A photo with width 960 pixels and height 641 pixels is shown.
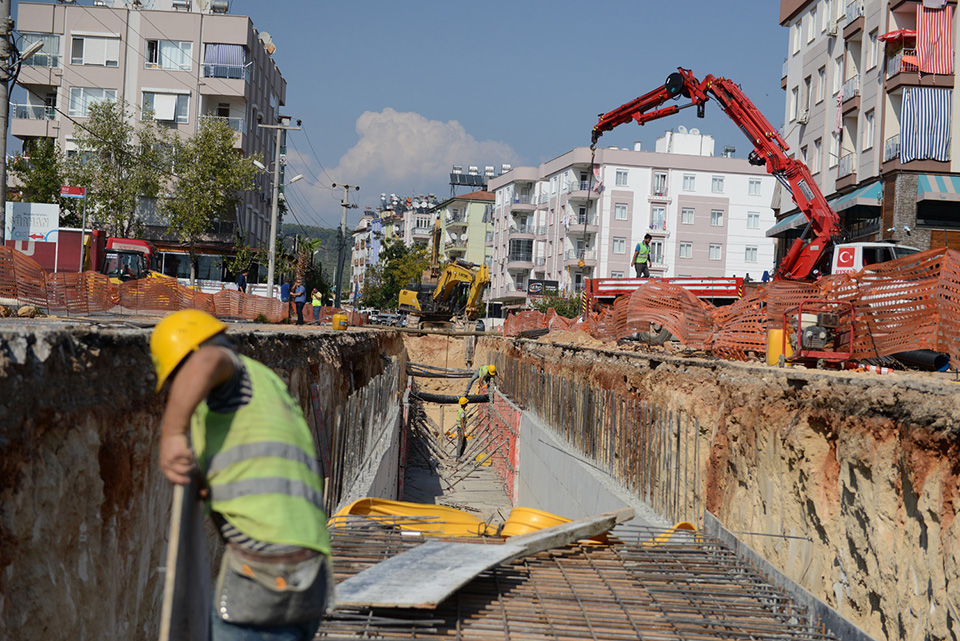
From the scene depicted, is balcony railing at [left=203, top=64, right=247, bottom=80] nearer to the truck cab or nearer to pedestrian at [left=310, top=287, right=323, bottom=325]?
pedestrian at [left=310, top=287, right=323, bottom=325]

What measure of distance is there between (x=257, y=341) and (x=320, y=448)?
2.47 metres

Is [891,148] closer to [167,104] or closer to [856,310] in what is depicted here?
[856,310]

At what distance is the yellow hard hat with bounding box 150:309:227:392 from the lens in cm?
281

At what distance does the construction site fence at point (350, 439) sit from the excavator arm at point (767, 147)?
9791 millimetres

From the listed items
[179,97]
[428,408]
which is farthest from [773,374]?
[179,97]

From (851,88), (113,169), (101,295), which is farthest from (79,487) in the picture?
(113,169)

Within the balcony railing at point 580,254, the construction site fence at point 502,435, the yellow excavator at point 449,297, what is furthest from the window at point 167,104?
the construction site fence at point 502,435

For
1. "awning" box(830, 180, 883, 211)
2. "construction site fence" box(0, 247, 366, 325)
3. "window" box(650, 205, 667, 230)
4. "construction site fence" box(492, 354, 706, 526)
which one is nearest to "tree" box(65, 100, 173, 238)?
"construction site fence" box(0, 247, 366, 325)

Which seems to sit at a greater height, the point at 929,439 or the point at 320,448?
the point at 929,439

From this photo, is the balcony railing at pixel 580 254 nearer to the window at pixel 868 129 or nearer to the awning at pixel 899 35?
the window at pixel 868 129

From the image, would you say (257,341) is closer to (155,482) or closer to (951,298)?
(155,482)

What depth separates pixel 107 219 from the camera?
4344 cm

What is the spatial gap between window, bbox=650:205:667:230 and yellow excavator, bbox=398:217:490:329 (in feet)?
109

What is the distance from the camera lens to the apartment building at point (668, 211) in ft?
234
